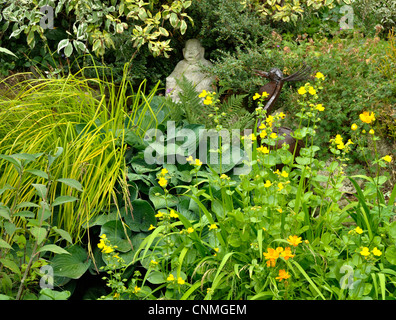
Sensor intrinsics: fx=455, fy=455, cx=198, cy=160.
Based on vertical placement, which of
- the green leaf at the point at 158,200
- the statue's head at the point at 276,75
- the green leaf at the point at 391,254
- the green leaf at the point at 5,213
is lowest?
the green leaf at the point at 158,200

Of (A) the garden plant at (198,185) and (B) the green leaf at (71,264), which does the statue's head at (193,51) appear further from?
(B) the green leaf at (71,264)

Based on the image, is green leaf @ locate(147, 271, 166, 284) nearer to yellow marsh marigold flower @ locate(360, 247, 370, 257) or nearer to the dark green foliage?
yellow marsh marigold flower @ locate(360, 247, 370, 257)

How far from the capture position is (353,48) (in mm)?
4207

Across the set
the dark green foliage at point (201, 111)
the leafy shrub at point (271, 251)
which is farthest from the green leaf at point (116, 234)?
the dark green foliage at point (201, 111)

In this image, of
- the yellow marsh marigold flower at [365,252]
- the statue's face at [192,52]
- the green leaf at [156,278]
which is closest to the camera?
the yellow marsh marigold flower at [365,252]

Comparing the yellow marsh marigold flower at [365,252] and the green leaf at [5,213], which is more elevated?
the green leaf at [5,213]

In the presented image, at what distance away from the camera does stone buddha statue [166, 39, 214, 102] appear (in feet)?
13.9

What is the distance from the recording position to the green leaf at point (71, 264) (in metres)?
2.21

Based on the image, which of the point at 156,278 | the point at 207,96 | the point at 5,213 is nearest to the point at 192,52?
the point at 207,96

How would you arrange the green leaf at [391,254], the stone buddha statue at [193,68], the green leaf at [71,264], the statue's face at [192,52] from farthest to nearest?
the statue's face at [192,52] < the stone buddha statue at [193,68] < the green leaf at [71,264] < the green leaf at [391,254]

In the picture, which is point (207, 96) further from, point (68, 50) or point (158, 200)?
point (68, 50)

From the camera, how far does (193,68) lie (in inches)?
172
